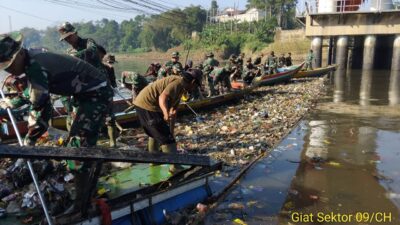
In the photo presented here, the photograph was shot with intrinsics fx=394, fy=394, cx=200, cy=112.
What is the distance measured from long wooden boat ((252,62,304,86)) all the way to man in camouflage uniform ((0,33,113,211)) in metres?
13.5

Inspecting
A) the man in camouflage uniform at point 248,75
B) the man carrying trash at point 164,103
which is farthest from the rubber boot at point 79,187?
the man in camouflage uniform at point 248,75

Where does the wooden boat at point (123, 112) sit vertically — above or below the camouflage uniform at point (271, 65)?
below

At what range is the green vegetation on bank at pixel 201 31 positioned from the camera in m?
53.0

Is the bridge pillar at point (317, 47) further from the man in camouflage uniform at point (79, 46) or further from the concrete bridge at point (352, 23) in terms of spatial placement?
the man in camouflage uniform at point (79, 46)

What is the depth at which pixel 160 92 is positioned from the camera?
505 centimetres

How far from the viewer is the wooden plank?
108 inches

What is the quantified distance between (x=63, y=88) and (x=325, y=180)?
3928 mm

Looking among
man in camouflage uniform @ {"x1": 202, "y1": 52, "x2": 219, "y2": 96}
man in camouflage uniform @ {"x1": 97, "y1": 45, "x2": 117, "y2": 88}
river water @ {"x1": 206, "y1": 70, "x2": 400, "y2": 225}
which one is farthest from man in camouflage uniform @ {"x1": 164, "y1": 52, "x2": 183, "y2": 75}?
river water @ {"x1": 206, "y1": 70, "x2": 400, "y2": 225}

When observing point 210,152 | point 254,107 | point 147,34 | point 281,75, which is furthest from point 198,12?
point 210,152

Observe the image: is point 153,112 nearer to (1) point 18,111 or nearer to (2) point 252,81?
(1) point 18,111

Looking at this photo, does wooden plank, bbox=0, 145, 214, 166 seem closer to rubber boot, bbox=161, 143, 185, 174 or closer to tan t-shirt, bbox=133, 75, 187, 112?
rubber boot, bbox=161, 143, 185, 174

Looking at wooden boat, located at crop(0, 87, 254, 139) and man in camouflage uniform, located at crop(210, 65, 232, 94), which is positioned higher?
man in camouflage uniform, located at crop(210, 65, 232, 94)

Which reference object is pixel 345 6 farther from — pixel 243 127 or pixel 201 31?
pixel 201 31

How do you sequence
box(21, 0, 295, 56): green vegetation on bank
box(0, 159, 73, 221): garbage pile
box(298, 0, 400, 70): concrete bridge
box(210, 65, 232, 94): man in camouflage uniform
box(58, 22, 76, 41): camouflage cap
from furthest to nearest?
box(21, 0, 295, 56): green vegetation on bank
box(298, 0, 400, 70): concrete bridge
box(210, 65, 232, 94): man in camouflage uniform
box(58, 22, 76, 41): camouflage cap
box(0, 159, 73, 221): garbage pile
